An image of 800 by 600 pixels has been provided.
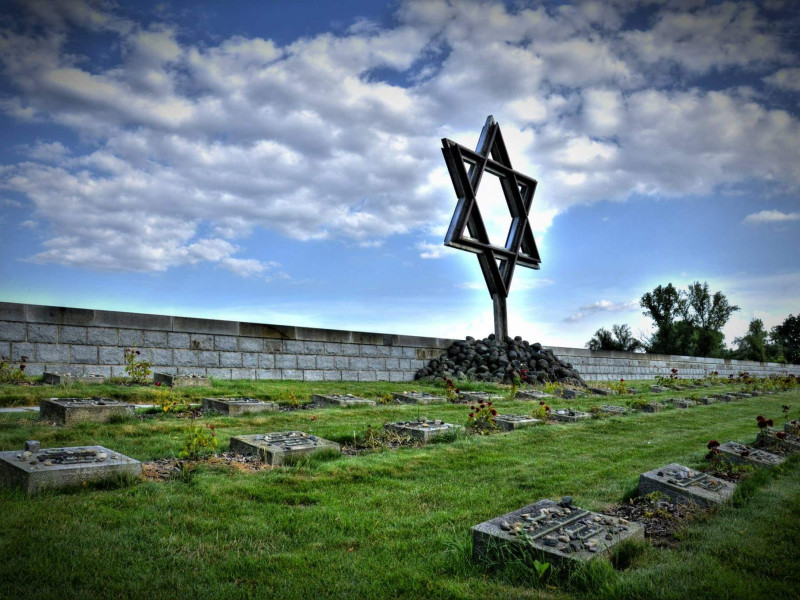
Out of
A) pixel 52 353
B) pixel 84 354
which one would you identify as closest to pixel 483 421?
pixel 84 354

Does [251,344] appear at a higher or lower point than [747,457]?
higher

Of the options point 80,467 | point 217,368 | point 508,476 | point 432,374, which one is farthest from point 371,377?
point 80,467

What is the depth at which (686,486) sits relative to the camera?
3887 mm

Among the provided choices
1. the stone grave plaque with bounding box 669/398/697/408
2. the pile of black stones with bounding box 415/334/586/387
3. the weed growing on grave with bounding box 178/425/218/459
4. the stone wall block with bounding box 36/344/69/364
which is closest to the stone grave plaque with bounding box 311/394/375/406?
the weed growing on grave with bounding box 178/425/218/459

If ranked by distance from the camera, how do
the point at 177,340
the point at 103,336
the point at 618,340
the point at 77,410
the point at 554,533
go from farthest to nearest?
the point at 618,340
the point at 177,340
the point at 103,336
the point at 77,410
the point at 554,533

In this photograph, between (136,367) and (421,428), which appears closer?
(421,428)

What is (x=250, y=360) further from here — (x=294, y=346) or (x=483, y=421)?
(x=483, y=421)

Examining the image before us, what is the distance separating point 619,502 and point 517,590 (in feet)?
5.67

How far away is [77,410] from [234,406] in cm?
167

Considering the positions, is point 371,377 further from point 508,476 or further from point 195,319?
point 508,476

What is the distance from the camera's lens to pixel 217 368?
31.7ft

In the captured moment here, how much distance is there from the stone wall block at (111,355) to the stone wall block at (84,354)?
87 mm

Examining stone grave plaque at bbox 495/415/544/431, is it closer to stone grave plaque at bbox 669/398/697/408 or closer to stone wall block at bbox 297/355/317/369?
stone wall block at bbox 297/355/317/369

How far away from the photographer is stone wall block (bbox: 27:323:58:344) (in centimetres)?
790
